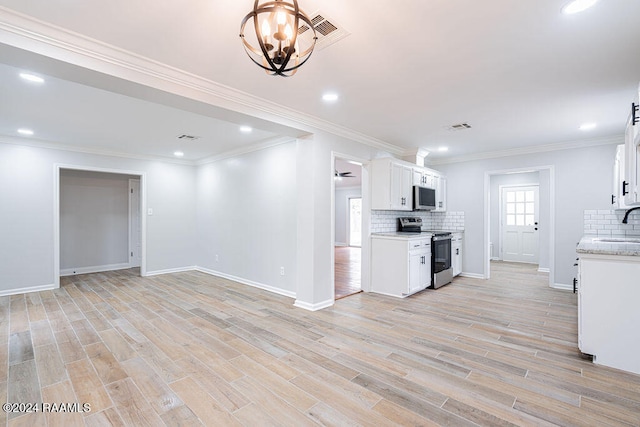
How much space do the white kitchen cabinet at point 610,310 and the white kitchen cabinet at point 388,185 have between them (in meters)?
2.60

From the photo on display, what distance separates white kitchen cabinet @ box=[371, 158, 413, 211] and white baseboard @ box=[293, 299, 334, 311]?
1777 mm

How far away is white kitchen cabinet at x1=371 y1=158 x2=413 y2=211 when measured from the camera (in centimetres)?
488

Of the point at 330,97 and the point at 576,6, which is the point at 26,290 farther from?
the point at 576,6

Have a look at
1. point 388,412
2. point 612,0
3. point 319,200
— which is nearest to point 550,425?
point 388,412

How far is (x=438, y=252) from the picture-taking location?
5258 millimetres

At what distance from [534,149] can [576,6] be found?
4240 mm

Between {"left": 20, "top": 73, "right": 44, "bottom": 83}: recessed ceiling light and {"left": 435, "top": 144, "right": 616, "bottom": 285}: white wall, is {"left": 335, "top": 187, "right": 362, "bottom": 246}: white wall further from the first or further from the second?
{"left": 20, "top": 73, "right": 44, "bottom": 83}: recessed ceiling light

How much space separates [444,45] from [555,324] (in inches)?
132

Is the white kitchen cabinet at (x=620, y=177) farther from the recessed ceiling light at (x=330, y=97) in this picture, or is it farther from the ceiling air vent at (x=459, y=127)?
the recessed ceiling light at (x=330, y=97)

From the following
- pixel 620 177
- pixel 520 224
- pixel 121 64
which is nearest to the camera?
pixel 121 64

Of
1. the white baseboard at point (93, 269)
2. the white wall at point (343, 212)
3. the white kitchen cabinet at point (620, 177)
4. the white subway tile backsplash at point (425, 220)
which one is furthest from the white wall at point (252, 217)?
the white wall at point (343, 212)

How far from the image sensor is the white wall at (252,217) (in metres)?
4.81

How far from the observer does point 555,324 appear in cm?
347

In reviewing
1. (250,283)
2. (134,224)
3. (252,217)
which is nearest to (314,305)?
(250,283)
